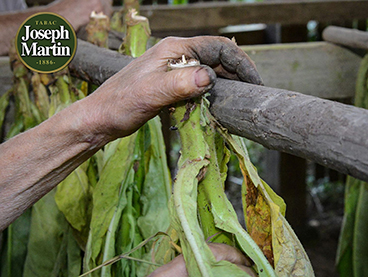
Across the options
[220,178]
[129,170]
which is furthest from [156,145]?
[220,178]

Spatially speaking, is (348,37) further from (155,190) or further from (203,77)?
(203,77)

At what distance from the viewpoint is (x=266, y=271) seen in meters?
0.54

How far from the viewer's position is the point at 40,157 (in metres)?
0.69

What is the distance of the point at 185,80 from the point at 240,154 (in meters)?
0.15

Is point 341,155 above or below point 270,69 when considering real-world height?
above

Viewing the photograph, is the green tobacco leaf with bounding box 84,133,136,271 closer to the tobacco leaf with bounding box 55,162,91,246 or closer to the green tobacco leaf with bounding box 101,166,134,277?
the green tobacco leaf with bounding box 101,166,134,277

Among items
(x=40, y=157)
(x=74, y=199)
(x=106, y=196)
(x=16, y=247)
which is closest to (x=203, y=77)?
(x=40, y=157)

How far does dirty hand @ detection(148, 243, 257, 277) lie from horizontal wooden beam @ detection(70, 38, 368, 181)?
17 cm

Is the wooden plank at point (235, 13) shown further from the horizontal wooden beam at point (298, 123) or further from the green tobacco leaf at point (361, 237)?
the horizontal wooden beam at point (298, 123)

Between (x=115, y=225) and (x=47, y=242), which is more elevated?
(x=115, y=225)

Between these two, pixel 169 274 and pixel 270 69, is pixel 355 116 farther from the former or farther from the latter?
pixel 270 69

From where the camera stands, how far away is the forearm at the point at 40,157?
67 centimetres

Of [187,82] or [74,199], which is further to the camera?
[74,199]

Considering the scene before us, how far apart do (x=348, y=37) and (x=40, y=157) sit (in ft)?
4.01
